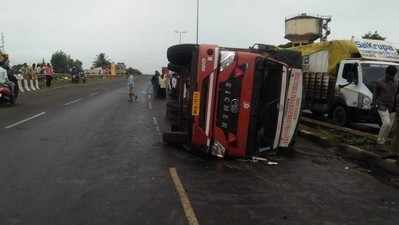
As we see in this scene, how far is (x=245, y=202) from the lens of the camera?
717 centimetres

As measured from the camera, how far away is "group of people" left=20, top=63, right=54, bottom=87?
3954cm

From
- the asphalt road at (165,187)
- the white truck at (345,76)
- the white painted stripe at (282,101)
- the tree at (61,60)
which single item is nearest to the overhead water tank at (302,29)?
the white truck at (345,76)

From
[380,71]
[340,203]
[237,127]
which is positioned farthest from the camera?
[380,71]

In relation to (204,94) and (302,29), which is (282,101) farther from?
(302,29)

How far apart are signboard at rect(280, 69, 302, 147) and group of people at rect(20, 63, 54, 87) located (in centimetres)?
3029

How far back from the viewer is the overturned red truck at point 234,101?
9906 millimetres

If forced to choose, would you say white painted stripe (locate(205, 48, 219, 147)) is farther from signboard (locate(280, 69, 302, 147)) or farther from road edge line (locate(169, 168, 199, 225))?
signboard (locate(280, 69, 302, 147))

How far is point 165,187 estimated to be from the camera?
7832 millimetres

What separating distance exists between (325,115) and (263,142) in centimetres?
921

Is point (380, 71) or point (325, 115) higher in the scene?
point (380, 71)

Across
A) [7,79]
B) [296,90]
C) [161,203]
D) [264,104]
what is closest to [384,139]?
[296,90]

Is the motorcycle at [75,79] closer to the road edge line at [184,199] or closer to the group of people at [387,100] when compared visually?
the group of people at [387,100]

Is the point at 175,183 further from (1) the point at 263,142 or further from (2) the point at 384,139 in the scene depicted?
(2) the point at 384,139

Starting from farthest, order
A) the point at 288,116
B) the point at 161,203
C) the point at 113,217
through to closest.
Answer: the point at 288,116, the point at 161,203, the point at 113,217
